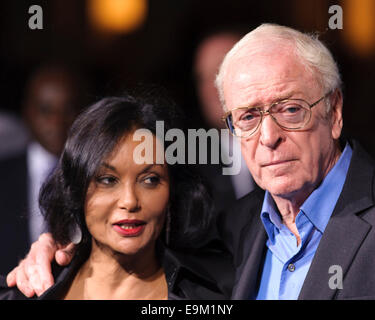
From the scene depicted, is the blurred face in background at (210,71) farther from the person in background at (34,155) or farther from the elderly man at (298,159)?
the person in background at (34,155)

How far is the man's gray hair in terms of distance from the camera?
169 centimetres

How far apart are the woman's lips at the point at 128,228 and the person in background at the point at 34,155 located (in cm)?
35

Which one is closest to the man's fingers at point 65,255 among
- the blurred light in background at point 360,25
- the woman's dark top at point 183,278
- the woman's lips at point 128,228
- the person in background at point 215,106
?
the woman's dark top at point 183,278

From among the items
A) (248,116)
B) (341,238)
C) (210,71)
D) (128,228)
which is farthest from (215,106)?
(341,238)

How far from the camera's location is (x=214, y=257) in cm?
194

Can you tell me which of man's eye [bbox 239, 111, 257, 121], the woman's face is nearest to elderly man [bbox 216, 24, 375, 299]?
man's eye [bbox 239, 111, 257, 121]

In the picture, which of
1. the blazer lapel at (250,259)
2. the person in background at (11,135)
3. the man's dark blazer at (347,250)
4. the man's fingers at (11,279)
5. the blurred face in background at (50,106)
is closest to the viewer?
the man's dark blazer at (347,250)

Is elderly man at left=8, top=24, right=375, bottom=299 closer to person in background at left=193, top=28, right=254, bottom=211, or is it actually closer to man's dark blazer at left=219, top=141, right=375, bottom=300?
man's dark blazer at left=219, top=141, right=375, bottom=300

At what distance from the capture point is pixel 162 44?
2340 millimetres

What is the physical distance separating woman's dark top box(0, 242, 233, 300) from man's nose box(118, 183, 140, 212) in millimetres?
225

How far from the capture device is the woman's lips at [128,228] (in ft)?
5.83

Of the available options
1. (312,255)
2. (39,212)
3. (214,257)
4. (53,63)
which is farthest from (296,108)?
(53,63)

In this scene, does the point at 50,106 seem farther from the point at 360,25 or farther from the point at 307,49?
the point at 360,25
